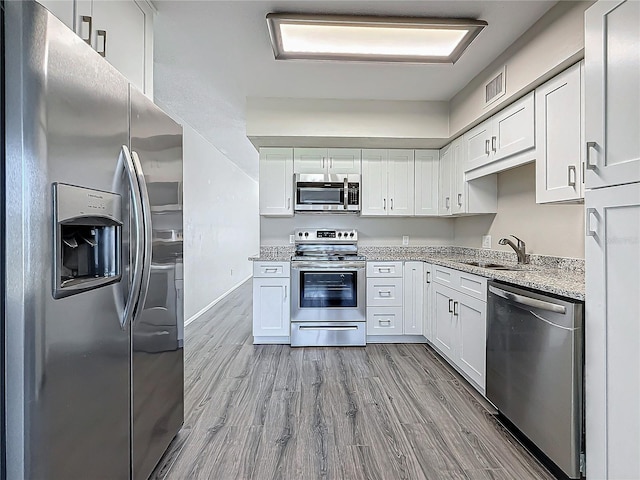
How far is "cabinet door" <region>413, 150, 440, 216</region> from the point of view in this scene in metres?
4.16

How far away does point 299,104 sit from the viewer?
3697 millimetres

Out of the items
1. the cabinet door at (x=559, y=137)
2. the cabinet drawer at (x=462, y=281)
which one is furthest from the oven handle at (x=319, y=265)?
the cabinet door at (x=559, y=137)

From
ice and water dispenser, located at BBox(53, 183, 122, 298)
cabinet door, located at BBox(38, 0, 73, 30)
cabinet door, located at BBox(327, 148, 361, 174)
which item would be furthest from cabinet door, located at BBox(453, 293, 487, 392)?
cabinet door, located at BBox(38, 0, 73, 30)

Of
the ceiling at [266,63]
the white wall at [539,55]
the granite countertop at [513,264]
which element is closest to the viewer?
the granite countertop at [513,264]

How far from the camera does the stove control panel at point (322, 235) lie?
14.1 ft

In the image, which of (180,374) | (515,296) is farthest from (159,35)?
(515,296)

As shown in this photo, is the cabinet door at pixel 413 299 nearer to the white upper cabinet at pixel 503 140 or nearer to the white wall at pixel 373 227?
the white wall at pixel 373 227

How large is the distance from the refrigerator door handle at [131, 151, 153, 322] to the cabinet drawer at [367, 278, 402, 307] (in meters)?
2.69

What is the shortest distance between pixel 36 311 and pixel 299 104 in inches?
126

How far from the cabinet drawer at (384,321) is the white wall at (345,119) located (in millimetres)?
1784

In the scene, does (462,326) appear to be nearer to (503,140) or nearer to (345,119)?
(503,140)

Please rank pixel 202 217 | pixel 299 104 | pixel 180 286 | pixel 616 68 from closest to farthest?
pixel 616 68 → pixel 180 286 → pixel 299 104 → pixel 202 217

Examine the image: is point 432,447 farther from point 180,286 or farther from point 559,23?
point 559,23

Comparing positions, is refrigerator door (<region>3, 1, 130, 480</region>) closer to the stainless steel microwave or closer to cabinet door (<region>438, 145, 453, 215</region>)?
the stainless steel microwave
